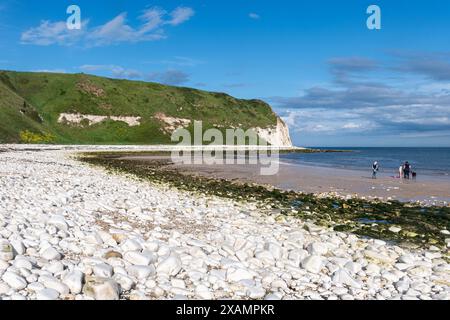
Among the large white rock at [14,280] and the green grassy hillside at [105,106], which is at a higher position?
the green grassy hillside at [105,106]

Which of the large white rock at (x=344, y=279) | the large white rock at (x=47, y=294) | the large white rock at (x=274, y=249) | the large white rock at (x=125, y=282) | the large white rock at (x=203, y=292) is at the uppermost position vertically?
the large white rock at (x=47, y=294)

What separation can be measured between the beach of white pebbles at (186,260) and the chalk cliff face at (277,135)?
6314 inches

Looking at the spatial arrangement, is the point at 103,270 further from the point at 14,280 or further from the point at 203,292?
the point at 203,292

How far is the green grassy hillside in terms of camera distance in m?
120

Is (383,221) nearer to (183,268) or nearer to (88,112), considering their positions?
(183,268)

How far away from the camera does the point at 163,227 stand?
11.7 metres

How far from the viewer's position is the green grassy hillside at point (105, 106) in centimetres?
11988

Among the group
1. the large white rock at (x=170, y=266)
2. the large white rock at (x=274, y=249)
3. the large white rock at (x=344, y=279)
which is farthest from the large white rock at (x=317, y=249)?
the large white rock at (x=170, y=266)

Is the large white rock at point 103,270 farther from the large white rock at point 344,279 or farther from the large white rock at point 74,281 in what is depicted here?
the large white rock at point 344,279

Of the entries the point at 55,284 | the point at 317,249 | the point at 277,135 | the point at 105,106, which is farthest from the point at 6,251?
the point at 277,135

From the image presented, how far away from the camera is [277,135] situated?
177375 millimetres

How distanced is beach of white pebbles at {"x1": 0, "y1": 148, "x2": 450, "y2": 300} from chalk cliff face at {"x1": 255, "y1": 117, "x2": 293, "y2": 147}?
160m

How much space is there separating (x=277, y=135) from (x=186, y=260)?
171 metres

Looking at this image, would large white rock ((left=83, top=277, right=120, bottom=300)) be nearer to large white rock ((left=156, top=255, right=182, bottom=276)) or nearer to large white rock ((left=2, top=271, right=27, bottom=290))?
large white rock ((left=2, top=271, right=27, bottom=290))
